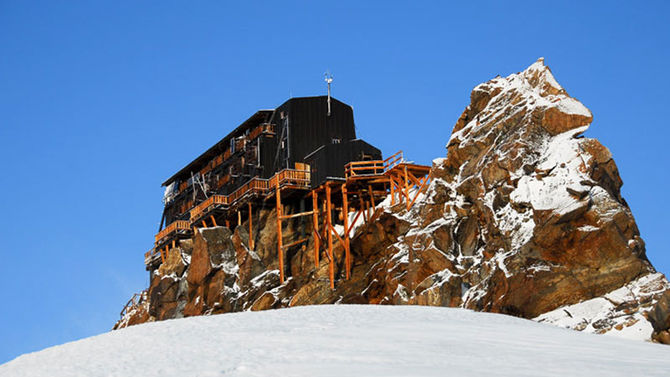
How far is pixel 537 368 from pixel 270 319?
998cm

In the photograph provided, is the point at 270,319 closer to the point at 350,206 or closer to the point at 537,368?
the point at 537,368

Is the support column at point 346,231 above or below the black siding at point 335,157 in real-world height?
below

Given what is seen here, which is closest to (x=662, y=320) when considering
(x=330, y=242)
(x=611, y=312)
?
(x=611, y=312)

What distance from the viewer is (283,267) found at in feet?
181

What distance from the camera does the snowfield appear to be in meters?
16.5

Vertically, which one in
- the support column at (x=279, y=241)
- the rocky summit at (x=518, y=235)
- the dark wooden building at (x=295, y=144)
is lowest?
the rocky summit at (x=518, y=235)

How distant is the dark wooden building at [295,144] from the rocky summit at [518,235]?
4857 mm

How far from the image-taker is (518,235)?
3494 cm

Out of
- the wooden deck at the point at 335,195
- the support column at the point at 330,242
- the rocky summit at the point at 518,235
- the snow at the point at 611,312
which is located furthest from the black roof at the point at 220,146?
the snow at the point at 611,312

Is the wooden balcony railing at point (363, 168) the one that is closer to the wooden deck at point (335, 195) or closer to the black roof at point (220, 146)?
the wooden deck at point (335, 195)

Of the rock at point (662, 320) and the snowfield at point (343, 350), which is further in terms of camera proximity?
the rock at point (662, 320)

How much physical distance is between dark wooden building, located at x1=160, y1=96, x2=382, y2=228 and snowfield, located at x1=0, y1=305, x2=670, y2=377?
2992 cm

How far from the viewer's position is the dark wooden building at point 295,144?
181ft

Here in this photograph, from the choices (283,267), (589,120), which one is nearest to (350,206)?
(283,267)
